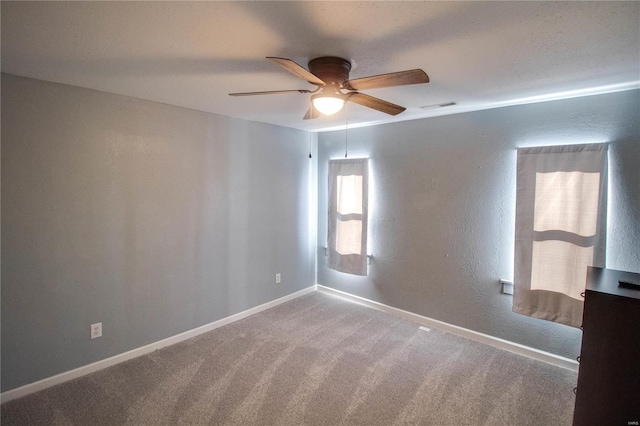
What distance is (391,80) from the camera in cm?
164

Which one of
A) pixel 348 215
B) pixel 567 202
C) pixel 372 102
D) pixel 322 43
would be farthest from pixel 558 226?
pixel 322 43

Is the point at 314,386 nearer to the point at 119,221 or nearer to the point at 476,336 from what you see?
the point at 476,336

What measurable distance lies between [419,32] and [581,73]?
1.36 m

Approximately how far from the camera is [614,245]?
8.00 feet

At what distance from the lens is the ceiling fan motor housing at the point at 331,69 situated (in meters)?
1.76

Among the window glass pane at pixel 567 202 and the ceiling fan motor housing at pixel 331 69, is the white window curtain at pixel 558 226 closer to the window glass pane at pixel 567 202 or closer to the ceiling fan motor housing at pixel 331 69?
the window glass pane at pixel 567 202

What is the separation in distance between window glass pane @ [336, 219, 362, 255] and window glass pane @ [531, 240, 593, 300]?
1885 millimetres

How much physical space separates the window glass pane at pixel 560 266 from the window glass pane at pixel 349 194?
1.94 meters

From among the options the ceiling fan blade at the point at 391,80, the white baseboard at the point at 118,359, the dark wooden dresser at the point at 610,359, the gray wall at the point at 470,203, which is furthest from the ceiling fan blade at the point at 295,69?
the white baseboard at the point at 118,359

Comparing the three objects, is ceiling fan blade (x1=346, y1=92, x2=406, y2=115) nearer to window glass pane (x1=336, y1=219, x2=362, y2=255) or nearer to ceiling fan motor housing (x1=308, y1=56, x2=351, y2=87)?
ceiling fan motor housing (x1=308, y1=56, x2=351, y2=87)

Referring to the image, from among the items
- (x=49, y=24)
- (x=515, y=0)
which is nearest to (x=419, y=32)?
(x=515, y=0)

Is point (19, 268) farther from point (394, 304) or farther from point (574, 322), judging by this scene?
point (574, 322)

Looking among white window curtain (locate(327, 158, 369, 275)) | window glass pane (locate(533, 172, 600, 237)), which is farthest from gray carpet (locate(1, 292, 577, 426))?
window glass pane (locate(533, 172, 600, 237))

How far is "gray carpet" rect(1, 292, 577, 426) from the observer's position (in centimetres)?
209
